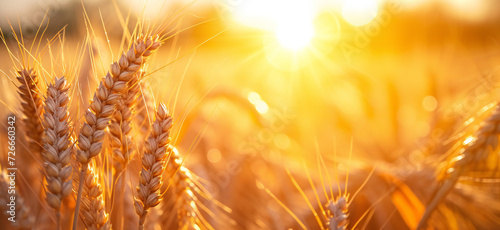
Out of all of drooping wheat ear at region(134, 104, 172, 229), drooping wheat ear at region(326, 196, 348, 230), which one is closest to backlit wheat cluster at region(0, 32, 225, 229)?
drooping wheat ear at region(134, 104, 172, 229)

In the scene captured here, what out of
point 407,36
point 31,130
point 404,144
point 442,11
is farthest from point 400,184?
point 407,36

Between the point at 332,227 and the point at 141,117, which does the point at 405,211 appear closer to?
the point at 332,227

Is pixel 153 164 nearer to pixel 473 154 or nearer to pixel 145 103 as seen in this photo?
pixel 145 103

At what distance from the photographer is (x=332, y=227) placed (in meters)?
0.75

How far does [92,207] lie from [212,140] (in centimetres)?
163

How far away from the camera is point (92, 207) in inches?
28.7

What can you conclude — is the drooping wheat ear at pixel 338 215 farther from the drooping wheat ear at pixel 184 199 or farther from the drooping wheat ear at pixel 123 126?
the drooping wheat ear at pixel 123 126

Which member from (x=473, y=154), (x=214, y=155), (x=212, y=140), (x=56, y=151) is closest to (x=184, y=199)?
(x=56, y=151)

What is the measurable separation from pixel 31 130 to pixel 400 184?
3.95 feet

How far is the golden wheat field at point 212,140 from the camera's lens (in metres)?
0.74

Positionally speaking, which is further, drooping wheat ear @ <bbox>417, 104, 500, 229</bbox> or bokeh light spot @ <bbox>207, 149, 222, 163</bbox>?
bokeh light spot @ <bbox>207, 149, 222, 163</bbox>

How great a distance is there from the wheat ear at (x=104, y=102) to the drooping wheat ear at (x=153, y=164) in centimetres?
10

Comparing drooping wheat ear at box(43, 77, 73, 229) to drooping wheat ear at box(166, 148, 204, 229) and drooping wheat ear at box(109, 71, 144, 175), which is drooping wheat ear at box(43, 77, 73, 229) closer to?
drooping wheat ear at box(109, 71, 144, 175)

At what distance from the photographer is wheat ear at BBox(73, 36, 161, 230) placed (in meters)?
0.70
